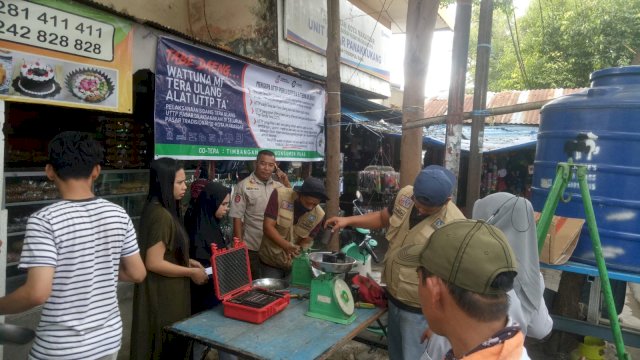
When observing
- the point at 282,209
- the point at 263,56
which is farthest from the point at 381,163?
the point at 282,209

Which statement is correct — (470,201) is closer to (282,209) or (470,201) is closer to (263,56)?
(282,209)

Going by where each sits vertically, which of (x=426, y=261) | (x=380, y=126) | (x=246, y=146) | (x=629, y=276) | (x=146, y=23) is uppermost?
(x=146, y=23)

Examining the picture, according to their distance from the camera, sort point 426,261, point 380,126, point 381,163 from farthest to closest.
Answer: point 381,163 → point 380,126 → point 426,261

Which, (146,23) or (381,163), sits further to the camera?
(381,163)

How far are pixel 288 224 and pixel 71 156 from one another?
2.06m

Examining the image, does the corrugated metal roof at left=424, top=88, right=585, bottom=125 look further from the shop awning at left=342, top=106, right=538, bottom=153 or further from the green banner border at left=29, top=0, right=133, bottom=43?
the green banner border at left=29, top=0, right=133, bottom=43

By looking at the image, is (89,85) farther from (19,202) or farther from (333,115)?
(333,115)

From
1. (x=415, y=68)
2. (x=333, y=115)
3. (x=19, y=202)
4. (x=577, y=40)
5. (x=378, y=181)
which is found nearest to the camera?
(x=19, y=202)

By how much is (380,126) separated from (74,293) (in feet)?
22.2

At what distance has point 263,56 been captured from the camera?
6168mm

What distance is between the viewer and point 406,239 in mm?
2752

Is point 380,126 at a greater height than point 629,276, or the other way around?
point 380,126

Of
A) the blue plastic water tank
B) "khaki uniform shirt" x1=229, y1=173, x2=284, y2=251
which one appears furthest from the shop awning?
the blue plastic water tank

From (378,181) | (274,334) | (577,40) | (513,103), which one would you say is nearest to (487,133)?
(513,103)
